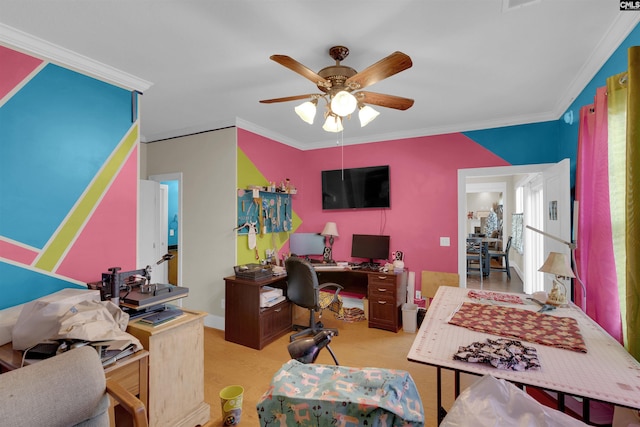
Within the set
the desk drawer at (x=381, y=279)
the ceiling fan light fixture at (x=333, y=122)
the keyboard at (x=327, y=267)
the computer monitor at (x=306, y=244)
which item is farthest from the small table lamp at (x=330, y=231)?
the ceiling fan light fixture at (x=333, y=122)

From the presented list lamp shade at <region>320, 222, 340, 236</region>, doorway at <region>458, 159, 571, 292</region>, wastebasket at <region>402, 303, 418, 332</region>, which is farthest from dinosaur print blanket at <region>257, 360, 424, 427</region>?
lamp shade at <region>320, 222, 340, 236</region>

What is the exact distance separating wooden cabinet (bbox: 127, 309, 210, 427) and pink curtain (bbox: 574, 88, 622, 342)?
2553 mm

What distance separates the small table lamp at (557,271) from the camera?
6.11 feet

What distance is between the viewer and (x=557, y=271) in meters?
1.88

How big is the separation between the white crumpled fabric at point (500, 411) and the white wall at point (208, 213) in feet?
9.65

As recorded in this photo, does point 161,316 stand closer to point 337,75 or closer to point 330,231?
Answer: point 337,75

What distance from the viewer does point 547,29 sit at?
1761 millimetres

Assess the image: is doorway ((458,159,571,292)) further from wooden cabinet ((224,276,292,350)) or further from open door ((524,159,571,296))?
wooden cabinet ((224,276,292,350))

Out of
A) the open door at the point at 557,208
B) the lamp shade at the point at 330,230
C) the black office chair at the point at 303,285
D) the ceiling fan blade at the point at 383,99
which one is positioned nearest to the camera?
the ceiling fan blade at the point at 383,99

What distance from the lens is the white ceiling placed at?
62.1 inches

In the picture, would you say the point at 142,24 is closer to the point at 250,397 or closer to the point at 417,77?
the point at 417,77

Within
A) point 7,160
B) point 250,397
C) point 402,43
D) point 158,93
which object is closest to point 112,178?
point 7,160

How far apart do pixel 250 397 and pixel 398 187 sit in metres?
2.99

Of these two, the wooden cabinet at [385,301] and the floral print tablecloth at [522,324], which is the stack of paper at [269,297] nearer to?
the wooden cabinet at [385,301]
